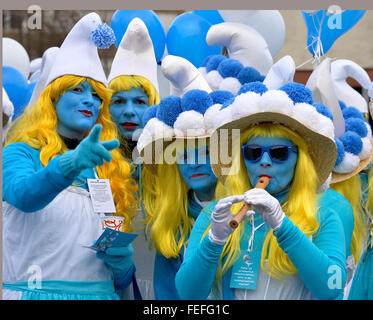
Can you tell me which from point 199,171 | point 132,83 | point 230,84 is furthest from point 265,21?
point 199,171

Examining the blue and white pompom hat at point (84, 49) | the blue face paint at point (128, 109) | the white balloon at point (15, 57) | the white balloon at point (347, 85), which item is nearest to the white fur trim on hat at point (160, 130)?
the blue and white pompom hat at point (84, 49)

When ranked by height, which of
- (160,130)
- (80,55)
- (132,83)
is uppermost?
(132,83)

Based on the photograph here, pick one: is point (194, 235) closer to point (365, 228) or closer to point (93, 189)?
point (93, 189)

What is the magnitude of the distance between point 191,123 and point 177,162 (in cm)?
23

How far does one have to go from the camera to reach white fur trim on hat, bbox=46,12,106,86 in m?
3.15

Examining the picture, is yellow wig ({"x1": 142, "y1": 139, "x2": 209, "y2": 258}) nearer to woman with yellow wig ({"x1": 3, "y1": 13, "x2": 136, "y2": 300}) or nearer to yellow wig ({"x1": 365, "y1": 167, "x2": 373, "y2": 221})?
woman with yellow wig ({"x1": 3, "y1": 13, "x2": 136, "y2": 300})

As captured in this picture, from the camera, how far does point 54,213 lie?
2902mm

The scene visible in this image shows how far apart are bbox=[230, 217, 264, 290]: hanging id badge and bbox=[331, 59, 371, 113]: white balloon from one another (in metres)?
1.69

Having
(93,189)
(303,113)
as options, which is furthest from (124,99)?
(303,113)

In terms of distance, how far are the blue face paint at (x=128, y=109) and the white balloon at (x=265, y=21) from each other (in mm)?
664

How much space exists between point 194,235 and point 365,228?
131 cm

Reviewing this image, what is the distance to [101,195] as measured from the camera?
3.00 meters

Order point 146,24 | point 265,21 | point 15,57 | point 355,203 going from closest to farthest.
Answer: point 355,203 → point 265,21 → point 146,24 → point 15,57

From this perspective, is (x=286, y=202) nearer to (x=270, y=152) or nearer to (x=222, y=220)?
(x=270, y=152)
